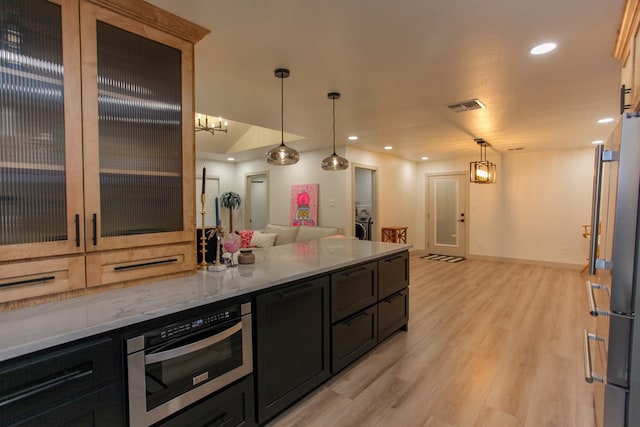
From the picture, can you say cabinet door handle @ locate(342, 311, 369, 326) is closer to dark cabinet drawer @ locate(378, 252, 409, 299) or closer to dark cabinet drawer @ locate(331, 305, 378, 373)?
dark cabinet drawer @ locate(331, 305, 378, 373)

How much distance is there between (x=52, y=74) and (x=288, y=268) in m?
1.59

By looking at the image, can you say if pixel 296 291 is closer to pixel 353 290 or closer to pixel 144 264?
pixel 353 290

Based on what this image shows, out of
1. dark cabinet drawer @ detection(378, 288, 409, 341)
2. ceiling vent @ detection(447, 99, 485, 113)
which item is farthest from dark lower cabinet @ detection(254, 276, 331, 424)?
ceiling vent @ detection(447, 99, 485, 113)

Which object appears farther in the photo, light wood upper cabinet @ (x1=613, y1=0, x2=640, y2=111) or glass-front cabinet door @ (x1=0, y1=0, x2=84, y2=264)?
light wood upper cabinet @ (x1=613, y1=0, x2=640, y2=111)

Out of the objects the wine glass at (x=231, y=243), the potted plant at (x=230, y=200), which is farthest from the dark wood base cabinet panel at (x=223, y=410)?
the potted plant at (x=230, y=200)

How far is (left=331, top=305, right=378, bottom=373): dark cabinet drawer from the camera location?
2.36 m

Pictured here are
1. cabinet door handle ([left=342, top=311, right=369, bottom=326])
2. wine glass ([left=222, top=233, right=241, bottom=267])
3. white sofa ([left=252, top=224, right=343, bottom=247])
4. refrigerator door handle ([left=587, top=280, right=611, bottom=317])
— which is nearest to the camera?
refrigerator door handle ([left=587, top=280, right=611, bottom=317])

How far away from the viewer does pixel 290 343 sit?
1962 millimetres

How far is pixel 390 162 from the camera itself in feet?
23.5

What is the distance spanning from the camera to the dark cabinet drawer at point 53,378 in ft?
3.30

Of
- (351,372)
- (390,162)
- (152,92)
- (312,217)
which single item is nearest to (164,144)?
(152,92)

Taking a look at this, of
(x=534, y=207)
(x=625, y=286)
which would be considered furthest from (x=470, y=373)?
(x=534, y=207)

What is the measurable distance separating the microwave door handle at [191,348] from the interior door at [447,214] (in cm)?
701

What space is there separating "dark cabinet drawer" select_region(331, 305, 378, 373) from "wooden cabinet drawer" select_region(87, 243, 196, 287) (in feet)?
3.88
